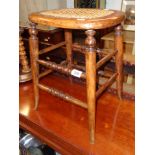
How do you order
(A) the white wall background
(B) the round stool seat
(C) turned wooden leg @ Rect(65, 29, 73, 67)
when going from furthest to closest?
1. (A) the white wall background
2. (C) turned wooden leg @ Rect(65, 29, 73, 67)
3. (B) the round stool seat

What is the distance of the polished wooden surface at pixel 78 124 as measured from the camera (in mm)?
800

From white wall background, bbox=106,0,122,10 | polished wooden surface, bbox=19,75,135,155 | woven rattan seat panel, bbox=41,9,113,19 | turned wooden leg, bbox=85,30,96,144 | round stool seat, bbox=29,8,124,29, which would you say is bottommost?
polished wooden surface, bbox=19,75,135,155

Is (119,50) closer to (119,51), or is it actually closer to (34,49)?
(119,51)

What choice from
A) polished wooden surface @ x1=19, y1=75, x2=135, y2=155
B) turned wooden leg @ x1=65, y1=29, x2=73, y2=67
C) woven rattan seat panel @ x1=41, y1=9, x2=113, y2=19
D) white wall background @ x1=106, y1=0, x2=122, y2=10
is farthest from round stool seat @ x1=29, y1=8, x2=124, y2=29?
white wall background @ x1=106, y1=0, x2=122, y2=10

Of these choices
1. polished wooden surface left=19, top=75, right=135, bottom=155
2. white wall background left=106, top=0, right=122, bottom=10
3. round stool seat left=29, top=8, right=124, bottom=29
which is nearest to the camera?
round stool seat left=29, top=8, right=124, bottom=29

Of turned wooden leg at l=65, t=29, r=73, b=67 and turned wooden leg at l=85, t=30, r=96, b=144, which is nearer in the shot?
turned wooden leg at l=85, t=30, r=96, b=144

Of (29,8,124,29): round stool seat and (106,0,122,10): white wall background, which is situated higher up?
(106,0,122,10): white wall background

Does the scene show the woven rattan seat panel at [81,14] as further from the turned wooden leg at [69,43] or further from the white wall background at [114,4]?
the white wall background at [114,4]

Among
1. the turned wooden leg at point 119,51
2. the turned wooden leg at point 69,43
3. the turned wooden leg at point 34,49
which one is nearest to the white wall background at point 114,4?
the turned wooden leg at point 69,43

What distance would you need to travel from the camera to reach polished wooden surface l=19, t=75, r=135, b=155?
80cm

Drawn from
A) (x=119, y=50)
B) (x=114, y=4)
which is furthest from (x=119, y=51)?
(x=114, y=4)

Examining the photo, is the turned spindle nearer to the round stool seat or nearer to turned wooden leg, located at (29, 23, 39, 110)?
the round stool seat
